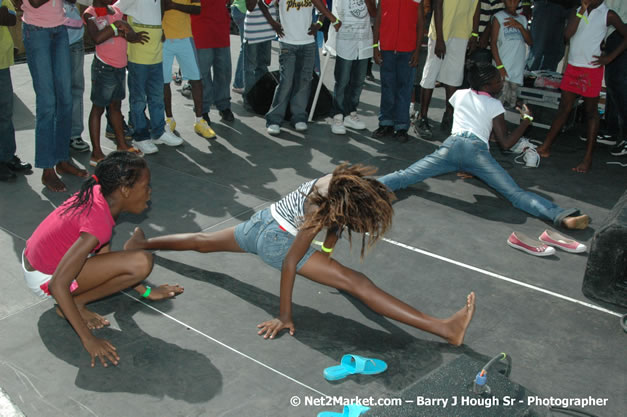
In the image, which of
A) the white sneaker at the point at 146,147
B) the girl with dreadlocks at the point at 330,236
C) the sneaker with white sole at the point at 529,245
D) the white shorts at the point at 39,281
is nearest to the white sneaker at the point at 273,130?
the white sneaker at the point at 146,147

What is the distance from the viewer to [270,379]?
127 inches

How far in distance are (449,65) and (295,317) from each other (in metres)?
4.48

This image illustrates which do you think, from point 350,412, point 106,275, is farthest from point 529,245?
point 106,275

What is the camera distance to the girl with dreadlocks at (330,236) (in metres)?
3.31

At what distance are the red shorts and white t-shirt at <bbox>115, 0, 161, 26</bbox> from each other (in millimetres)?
4154

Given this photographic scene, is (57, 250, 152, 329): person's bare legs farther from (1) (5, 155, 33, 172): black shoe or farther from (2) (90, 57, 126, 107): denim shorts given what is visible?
(2) (90, 57, 126, 107): denim shorts

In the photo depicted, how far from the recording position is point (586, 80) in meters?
6.12

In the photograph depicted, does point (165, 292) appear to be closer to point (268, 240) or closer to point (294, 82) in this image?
point (268, 240)

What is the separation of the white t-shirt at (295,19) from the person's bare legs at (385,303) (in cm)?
389

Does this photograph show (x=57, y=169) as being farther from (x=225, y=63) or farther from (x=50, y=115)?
(x=225, y=63)

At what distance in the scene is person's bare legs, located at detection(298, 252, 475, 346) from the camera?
11.5 ft

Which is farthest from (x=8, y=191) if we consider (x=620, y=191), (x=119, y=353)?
(x=620, y=191)

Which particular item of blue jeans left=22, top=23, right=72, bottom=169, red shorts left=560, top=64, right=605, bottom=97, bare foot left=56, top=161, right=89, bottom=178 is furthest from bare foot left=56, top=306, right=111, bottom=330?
red shorts left=560, top=64, right=605, bottom=97

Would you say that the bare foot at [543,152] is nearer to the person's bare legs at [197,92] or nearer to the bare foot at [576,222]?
the bare foot at [576,222]
